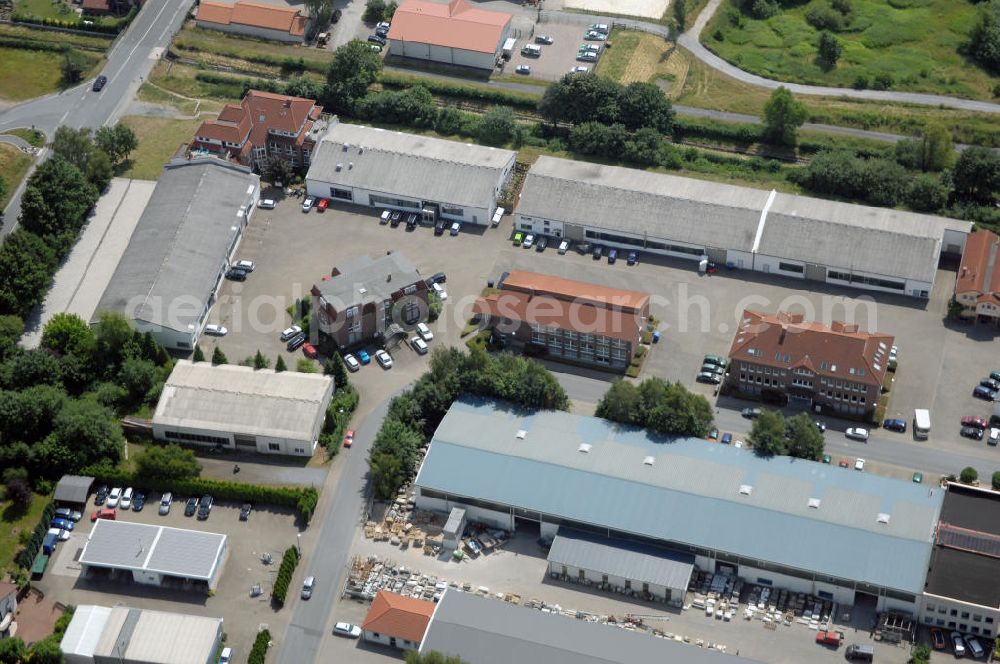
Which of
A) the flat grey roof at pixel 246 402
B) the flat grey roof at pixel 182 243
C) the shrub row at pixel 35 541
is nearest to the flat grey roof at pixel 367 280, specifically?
the flat grey roof at pixel 246 402

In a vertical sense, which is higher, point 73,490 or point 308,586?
point 73,490

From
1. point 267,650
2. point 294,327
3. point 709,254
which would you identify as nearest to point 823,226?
point 709,254

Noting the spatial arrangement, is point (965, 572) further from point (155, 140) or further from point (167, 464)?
point (155, 140)

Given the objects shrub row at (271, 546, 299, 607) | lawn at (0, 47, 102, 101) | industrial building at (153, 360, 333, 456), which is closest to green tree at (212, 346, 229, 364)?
industrial building at (153, 360, 333, 456)

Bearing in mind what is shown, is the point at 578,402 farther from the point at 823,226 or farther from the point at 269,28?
the point at 269,28

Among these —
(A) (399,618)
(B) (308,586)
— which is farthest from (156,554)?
(A) (399,618)

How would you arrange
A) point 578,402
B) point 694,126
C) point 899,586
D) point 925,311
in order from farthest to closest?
point 694,126 < point 925,311 < point 578,402 < point 899,586
